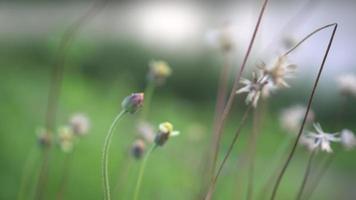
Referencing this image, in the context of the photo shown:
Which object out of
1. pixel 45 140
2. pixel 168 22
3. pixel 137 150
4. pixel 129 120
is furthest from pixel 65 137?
pixel 168 22

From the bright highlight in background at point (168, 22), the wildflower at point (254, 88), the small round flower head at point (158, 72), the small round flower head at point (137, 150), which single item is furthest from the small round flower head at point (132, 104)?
the bright highlight in background at point (168, 22)

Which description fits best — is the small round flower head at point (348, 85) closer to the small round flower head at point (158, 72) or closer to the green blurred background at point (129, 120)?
the green blurred background at point (129, 120)

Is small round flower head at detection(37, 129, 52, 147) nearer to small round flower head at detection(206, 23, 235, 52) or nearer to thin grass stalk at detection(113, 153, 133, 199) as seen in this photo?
thin grass stalk at detection(113, 153, 133, 199)

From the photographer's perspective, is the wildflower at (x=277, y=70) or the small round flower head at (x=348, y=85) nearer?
the wildflower at (x=277, y=70)

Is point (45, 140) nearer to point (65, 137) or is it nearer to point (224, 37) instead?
point (65, 137)

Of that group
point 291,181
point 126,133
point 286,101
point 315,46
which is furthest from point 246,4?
point 126,133

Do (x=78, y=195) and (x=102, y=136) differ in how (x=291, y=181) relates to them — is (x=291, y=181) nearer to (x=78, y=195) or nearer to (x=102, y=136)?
(x=102, y=136)

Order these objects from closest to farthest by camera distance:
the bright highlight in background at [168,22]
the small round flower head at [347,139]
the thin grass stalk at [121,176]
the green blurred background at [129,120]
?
1. the small round flower head at [347,139]
2. the thin grass stalk at [121,176]
3. the green blurred background at [129,120]
4. the bright highlight in background at [168,22]

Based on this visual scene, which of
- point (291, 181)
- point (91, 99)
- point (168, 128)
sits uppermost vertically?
point (168, 128)

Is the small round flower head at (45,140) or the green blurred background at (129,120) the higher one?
the small round flower head at (45,140)

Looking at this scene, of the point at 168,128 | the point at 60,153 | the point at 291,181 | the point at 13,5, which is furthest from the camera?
the point at 13,5
